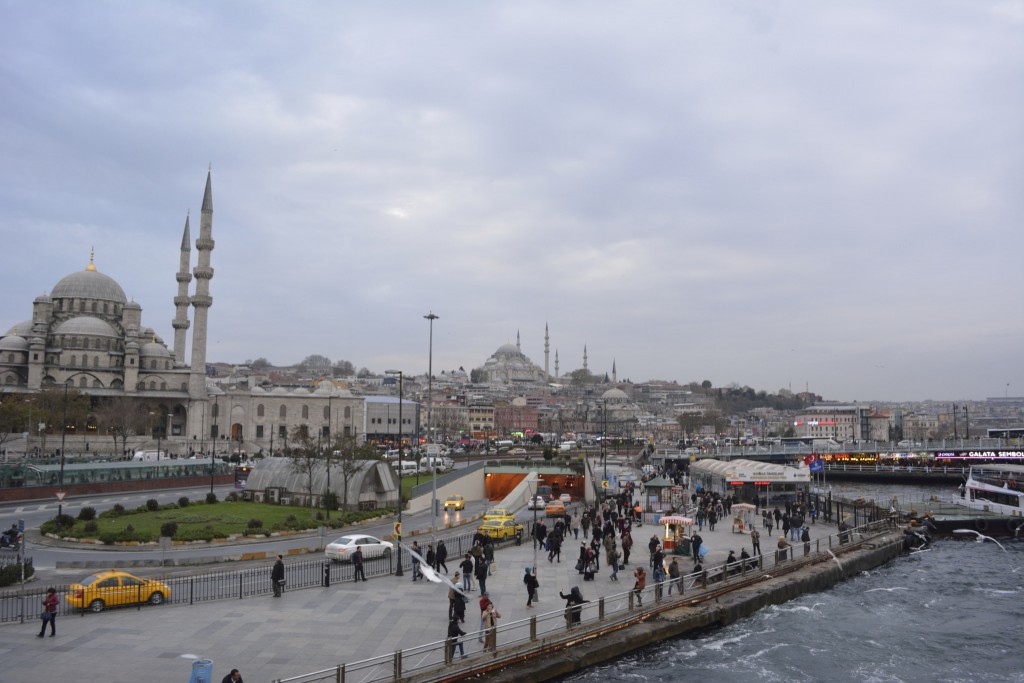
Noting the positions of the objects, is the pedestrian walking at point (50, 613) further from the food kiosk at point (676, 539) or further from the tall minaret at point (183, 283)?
the tall minaret at point (183, 283)

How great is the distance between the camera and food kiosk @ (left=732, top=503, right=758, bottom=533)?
30.0m

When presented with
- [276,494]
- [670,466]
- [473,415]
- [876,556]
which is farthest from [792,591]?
[473,415]

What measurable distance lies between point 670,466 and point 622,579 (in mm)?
57223

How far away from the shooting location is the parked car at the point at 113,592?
1664 centimetres

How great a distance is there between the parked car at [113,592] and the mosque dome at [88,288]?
84.4m

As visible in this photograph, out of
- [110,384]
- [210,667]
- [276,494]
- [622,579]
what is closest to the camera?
[210,667]

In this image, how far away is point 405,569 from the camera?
2173cm

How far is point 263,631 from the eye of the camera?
15141 millimetres

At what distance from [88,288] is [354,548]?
8268 centimetres

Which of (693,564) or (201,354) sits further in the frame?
(201,354)

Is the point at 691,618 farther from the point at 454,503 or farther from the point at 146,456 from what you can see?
the point at 146,456

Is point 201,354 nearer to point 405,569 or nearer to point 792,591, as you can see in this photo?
point 405,569

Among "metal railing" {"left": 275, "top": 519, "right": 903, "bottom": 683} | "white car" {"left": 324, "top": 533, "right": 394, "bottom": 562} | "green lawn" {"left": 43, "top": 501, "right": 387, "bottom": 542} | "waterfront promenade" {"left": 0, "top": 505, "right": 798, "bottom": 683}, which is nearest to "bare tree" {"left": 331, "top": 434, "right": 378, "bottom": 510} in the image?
"green lawn" {"left": 43, "top": 501, "right": 387, "bottom": 542}

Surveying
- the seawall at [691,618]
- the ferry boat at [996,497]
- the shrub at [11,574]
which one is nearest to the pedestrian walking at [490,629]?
the seawall at [691,618]
